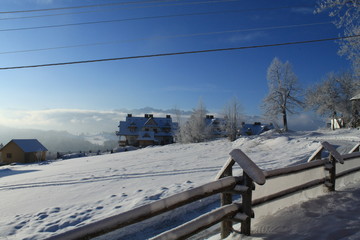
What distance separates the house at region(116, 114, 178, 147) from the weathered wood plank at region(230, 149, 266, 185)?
56214mm

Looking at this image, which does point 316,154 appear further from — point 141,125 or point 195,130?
point 141,125

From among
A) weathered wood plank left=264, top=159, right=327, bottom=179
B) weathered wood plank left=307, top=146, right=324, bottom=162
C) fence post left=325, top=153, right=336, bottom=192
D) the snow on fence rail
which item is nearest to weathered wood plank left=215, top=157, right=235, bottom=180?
the snow on fence rail

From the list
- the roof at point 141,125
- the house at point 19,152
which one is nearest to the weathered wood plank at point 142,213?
the house at point 19,152

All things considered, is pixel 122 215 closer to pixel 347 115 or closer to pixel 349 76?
pixel 347 115

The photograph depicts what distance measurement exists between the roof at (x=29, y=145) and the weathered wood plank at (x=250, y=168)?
52649 millimetres

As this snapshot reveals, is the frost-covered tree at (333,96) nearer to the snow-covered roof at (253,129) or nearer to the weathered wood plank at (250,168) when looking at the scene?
the snow-covered roof at (253,129)

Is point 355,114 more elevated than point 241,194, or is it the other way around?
point 355,114

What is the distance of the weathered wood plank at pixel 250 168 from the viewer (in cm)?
356

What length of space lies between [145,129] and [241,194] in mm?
60434

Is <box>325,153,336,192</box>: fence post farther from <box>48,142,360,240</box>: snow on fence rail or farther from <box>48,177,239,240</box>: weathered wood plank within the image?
<box>48,177,239,240</box>: weathered wood plank

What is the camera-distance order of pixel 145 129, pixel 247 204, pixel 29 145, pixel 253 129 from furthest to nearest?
pixel 253 129, pixel 145 129, pixel 29 145, pixel 247 204

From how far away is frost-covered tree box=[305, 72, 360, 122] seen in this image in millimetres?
43844

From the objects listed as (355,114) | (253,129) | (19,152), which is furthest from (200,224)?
(253,129)

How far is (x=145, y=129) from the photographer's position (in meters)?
63.5
